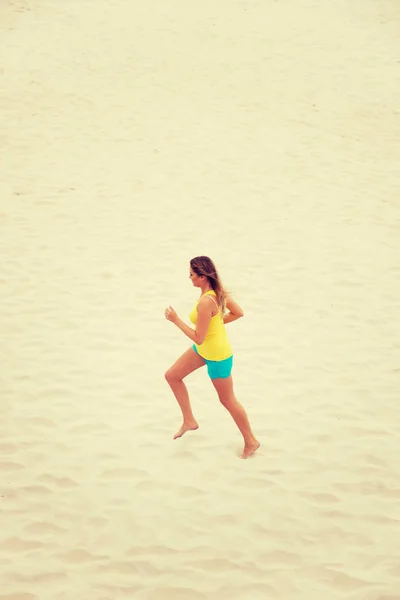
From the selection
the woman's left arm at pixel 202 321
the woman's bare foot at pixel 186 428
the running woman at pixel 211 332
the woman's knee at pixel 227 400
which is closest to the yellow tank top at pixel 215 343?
the running woman at pixel 211 332

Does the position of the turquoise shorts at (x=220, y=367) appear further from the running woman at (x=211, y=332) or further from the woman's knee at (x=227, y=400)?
the woman's knee at (x=227, y=400)

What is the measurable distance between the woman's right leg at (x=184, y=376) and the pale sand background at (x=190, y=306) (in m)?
0.17

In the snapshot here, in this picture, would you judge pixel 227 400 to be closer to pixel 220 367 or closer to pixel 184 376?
pixel 220 367

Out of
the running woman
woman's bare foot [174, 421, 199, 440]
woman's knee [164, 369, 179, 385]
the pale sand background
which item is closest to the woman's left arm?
the running woman

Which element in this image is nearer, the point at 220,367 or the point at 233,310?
the point at 220,367

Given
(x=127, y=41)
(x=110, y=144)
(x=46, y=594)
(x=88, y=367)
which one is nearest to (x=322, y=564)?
(x=46, y=594)

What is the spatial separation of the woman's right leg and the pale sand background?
167mm

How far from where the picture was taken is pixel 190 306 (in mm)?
7945

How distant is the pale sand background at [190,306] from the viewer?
4773mm

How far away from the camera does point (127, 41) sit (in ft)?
53.5

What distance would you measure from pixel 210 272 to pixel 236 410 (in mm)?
1060

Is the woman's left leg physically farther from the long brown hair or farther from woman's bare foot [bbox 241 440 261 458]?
the long brown hair

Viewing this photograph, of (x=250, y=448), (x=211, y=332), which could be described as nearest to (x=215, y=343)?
(x=211, y=332)

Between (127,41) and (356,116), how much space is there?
5968mm
